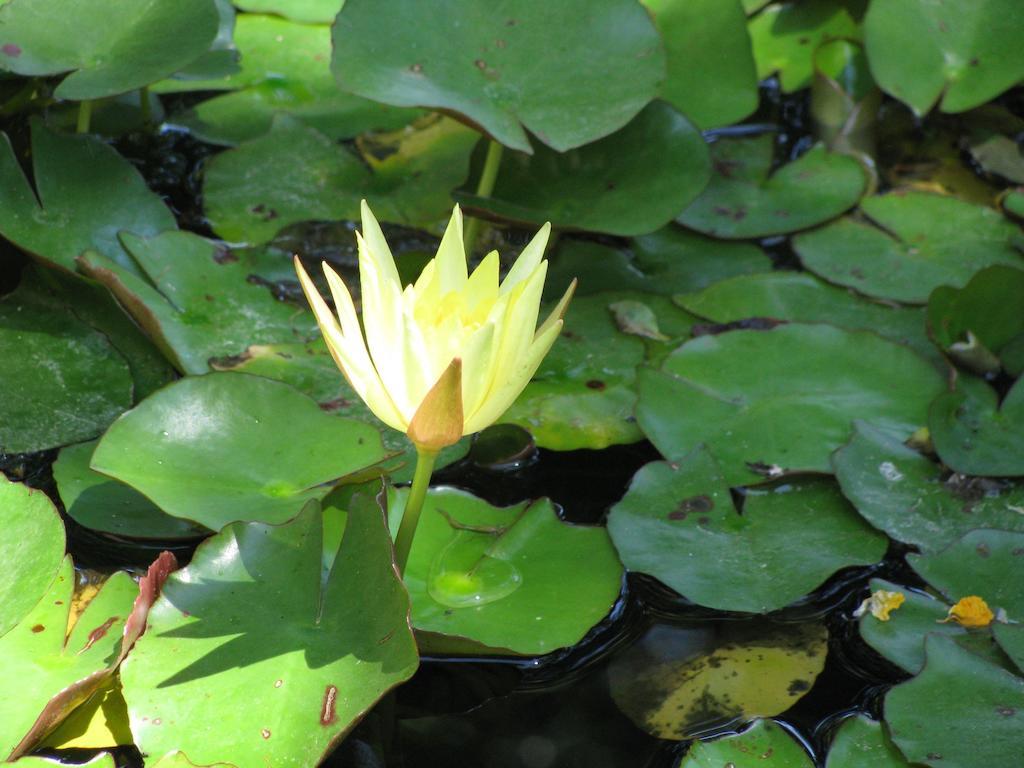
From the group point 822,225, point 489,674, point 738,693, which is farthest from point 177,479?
point 822,225

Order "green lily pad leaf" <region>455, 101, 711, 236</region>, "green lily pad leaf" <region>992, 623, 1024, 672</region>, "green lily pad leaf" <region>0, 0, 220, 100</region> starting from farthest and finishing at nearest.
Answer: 1. "green lily pad leaf" <region>455, 101, 711, 236</region>
2. "green lily pad leaf" <region>0, 0, 220, 100</region>
3. "green lily pad leaf" <region>992, 623, 1024, 672</region>

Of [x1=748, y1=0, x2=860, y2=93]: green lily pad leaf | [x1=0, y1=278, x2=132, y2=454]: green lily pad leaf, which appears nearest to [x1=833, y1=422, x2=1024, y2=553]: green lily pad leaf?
[x1=0, y1=278, x2=132, y2=454]: green lily pad leaf

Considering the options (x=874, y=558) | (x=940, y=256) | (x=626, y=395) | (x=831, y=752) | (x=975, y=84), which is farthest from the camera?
(x=975, y=84)

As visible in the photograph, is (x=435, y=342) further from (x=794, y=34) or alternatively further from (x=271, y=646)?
(x=794, y=34)

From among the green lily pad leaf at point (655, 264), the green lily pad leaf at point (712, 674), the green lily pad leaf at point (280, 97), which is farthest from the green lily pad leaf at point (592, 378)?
the green lily pad leaf at point (280, 97)

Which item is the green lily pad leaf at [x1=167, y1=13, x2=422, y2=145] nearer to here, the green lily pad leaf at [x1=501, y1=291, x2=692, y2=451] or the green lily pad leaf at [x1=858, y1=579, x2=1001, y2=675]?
the green lily pad leaf at [x1=501, y1=291, x2=692, y2=451]

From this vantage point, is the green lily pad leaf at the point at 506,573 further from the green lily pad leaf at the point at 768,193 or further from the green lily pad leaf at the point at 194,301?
the green lily pad leaf at the point at 768,193

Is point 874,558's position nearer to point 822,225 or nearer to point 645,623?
point 645,623
